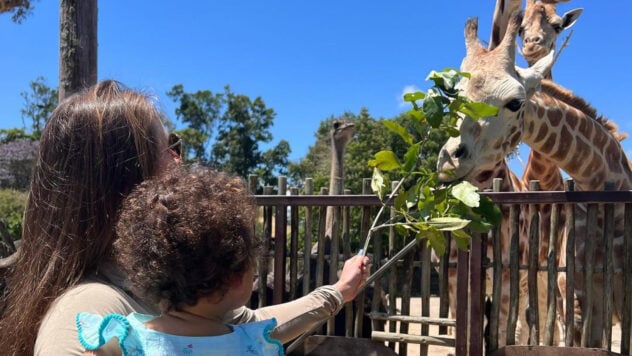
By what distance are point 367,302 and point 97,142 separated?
4001mm

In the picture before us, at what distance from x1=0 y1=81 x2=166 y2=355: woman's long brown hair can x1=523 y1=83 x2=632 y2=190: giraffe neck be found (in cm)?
353

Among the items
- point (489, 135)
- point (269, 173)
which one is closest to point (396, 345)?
point (489, 135)

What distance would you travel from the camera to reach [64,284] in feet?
3.73

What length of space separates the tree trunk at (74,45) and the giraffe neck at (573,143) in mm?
3202

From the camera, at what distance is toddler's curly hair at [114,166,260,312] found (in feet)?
3.45

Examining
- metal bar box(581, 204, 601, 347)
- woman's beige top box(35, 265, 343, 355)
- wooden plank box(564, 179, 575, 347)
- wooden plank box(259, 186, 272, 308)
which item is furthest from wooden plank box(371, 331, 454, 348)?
woman's beige top box(35, 265, 343, 355)

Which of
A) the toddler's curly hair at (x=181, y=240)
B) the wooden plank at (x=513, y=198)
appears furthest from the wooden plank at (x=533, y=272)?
the toddler's curly hair at (x=181, y=240)

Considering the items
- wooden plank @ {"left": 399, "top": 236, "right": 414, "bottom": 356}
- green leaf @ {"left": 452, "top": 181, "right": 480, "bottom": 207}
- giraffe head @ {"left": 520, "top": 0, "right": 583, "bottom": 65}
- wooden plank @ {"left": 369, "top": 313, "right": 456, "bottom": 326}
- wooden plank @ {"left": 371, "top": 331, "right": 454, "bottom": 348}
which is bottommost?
wooden plank @ {"left": 371, "top": 331, "right": 454, "bottom": 348}

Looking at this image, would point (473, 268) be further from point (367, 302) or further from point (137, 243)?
point (137, 243)

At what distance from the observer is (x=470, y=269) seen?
13.6 ft

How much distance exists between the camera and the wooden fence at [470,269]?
12.5 feet

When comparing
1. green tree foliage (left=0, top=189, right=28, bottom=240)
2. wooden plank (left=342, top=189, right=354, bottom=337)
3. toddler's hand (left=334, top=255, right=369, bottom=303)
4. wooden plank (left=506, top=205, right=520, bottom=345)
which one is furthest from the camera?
green tree foliage (left=0, top=189, right=28, bottom=240)

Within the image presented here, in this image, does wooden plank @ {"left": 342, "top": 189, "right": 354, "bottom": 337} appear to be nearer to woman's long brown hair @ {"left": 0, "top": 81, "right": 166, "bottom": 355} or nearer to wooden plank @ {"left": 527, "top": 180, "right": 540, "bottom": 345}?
wooden plank @ {"left": 527, "top": 180, "right": 540, "bottom": 345}

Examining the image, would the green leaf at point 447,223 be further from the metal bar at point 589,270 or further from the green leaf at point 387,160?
the metal bar at point 589,270
